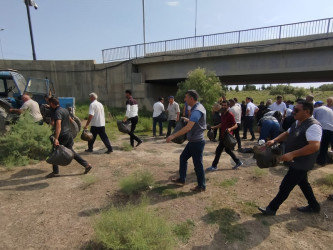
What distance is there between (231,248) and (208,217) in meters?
0.66

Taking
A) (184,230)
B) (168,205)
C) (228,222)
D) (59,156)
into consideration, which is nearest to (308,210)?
(228,222)

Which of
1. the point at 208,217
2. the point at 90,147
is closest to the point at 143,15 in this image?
the point at 90,147

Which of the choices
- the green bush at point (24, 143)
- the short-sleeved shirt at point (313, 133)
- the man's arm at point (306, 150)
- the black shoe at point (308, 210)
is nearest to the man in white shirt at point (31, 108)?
the green bush at point (24, 143)

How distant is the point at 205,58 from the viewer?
15.0 meters

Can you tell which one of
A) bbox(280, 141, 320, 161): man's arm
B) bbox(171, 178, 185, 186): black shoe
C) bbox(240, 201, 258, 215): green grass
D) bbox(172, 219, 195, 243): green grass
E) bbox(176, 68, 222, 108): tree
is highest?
bbox(176, 68, 222, 108): tree

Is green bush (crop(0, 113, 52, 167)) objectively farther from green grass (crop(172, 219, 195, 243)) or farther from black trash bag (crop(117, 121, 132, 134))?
green grass (crop(172, 219, 195, 243))

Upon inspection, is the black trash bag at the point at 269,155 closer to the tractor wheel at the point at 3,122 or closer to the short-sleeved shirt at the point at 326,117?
the short-sleeved shirt at the point at 326,117

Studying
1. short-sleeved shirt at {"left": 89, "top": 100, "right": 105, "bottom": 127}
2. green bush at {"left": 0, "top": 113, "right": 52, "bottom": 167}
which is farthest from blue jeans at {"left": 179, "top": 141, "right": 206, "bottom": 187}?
green bush at {"left": 0, "top": 113, "right": 52, "bottom": 167}

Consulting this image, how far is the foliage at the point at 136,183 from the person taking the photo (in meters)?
4.09

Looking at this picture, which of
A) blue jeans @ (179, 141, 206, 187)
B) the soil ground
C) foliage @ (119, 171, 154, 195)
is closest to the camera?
the soil ground

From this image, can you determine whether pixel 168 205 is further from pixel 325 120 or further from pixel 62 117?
pixel 325 120

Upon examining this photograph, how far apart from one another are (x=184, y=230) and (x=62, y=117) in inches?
130

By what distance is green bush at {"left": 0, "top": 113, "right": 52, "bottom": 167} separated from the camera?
559 cm

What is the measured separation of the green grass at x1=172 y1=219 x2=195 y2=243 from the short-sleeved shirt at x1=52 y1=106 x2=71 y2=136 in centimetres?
309
